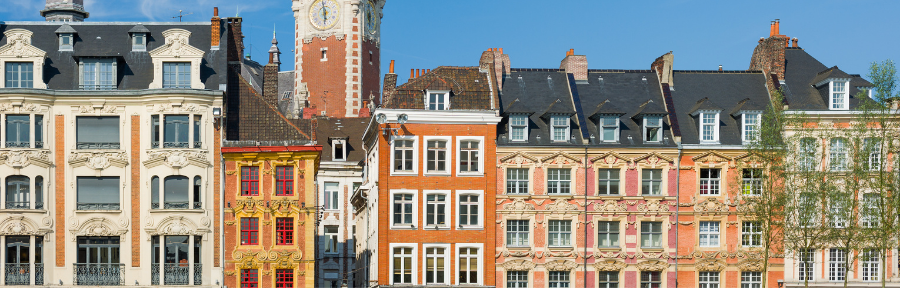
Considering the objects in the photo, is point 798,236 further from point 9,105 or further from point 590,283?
point 9,105

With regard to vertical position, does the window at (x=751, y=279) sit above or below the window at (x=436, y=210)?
below

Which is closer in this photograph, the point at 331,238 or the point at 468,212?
the point at 468,212

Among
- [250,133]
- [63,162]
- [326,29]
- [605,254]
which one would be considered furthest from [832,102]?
[326,29]

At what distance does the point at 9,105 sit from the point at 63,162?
3.36 metres

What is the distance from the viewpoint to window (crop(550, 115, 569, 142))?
60719 millimetres

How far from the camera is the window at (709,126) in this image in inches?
2416

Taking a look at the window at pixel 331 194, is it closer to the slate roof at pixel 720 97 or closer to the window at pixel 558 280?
the window at pixel 558 280

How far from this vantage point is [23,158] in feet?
187

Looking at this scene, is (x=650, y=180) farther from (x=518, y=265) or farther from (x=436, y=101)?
(x=436, y=101)

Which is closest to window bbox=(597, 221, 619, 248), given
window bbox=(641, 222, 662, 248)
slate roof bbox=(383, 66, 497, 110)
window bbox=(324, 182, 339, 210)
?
window bbox=(641, 222, 662, 248)

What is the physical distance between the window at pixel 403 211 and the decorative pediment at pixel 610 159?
8.73 meters

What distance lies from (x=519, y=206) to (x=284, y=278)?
36.3ft

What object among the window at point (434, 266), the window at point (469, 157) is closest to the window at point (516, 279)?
the window at point (434, 266)

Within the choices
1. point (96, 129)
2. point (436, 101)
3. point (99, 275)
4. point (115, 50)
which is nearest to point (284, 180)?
point (436, 101)
